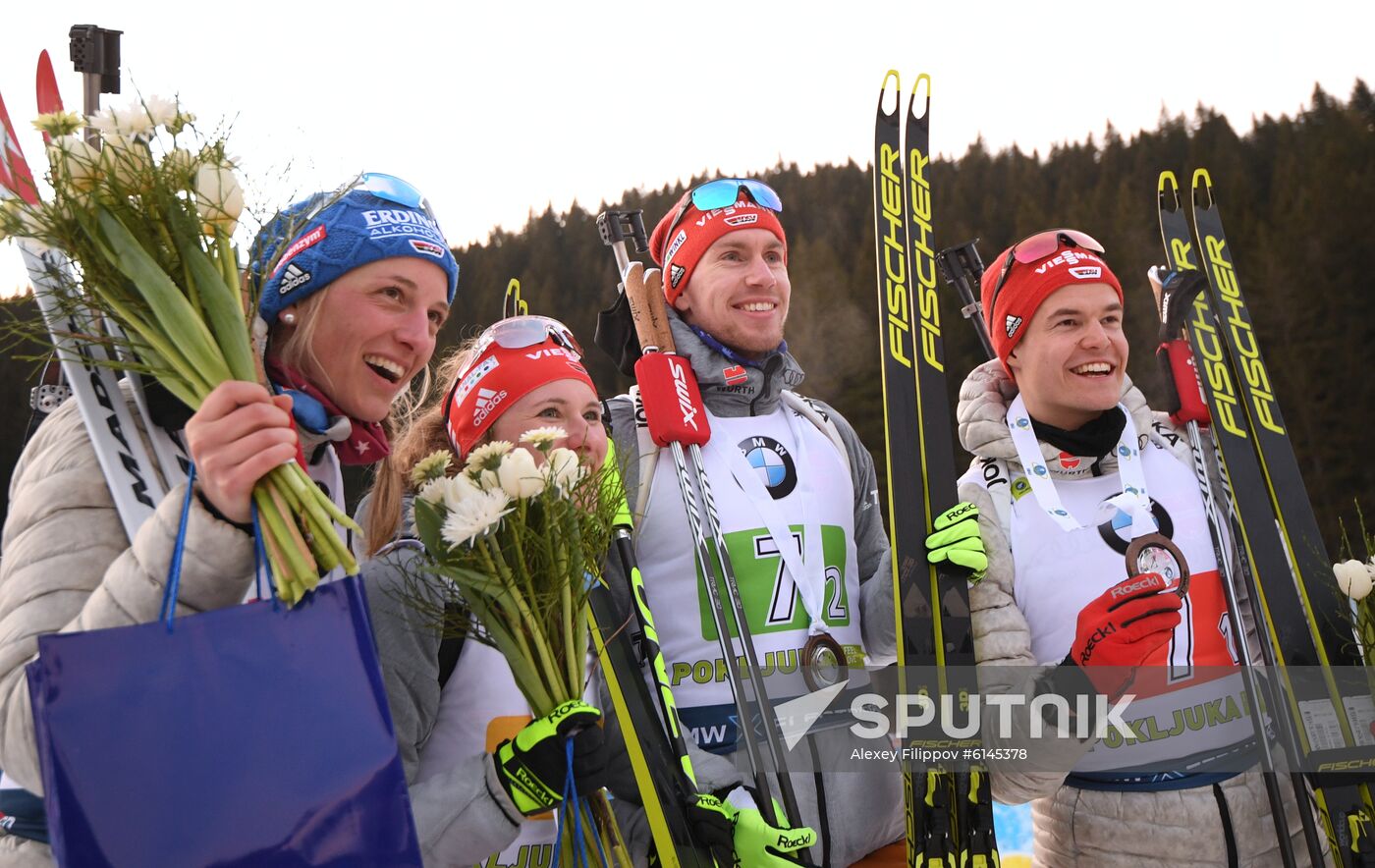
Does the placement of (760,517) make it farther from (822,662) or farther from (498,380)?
(498,380)

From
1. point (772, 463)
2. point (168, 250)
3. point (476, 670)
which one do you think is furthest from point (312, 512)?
point (772, 463)

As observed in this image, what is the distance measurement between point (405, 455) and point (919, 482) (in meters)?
1.16

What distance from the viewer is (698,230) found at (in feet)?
8.86

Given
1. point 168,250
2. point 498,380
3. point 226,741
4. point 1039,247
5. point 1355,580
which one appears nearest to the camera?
point 226,741

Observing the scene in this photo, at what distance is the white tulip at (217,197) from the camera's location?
130 cm

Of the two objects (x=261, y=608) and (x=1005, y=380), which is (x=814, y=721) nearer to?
(x=1005, y=380)

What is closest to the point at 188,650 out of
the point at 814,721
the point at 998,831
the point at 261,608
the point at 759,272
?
the point at 261,608

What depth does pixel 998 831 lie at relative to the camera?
13.3ft

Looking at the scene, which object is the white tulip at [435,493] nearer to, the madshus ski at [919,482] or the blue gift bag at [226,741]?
the blue gift bag at [226,741]

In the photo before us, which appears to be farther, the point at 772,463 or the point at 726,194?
the point at 726,194

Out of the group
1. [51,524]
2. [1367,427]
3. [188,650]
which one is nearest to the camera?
[188,650]

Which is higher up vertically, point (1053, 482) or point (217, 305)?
point (217, 305)

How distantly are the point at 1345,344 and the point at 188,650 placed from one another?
36.0 feet

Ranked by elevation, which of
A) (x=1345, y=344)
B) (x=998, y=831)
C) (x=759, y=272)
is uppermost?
(x=759, y=272)
